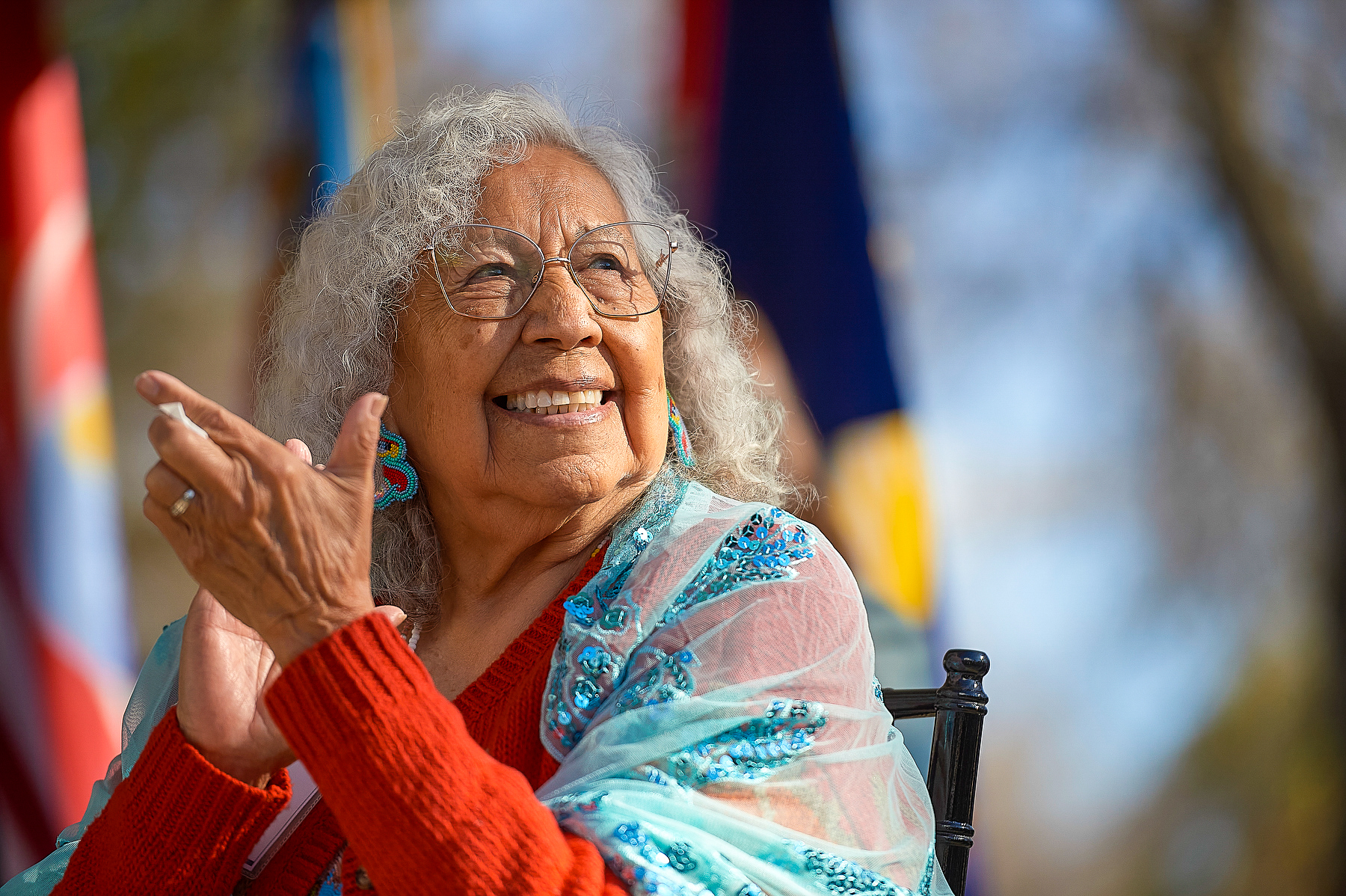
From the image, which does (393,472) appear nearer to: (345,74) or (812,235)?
(812,235)

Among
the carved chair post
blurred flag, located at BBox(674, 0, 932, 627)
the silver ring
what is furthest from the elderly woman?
blurred flag, located at BBox(674, 0, 932, 627)

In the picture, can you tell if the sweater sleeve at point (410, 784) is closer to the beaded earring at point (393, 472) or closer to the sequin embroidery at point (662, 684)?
the sequin embroidery at point (662, 684)

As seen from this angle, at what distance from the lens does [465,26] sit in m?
3.96

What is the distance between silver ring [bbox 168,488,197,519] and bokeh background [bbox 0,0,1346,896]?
2806mm

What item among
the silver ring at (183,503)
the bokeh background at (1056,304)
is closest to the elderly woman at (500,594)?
the silver ring at (183,503)

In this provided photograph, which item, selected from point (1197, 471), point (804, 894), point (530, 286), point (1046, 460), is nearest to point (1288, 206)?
point (1197, 471)

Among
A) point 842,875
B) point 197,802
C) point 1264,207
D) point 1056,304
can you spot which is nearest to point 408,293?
point 197,802

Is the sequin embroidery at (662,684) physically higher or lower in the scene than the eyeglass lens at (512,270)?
lower

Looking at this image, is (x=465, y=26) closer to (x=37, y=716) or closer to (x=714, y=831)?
(x=37, y=716)

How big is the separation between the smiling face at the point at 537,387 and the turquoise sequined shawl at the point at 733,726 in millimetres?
186

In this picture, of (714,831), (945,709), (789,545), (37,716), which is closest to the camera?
(714,831)

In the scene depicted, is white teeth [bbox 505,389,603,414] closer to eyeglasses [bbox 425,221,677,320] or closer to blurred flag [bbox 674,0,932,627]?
eyeglasses [bbox 425,221,677,320]

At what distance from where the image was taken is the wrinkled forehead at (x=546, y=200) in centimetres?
188

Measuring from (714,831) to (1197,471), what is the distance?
3.46 metres
